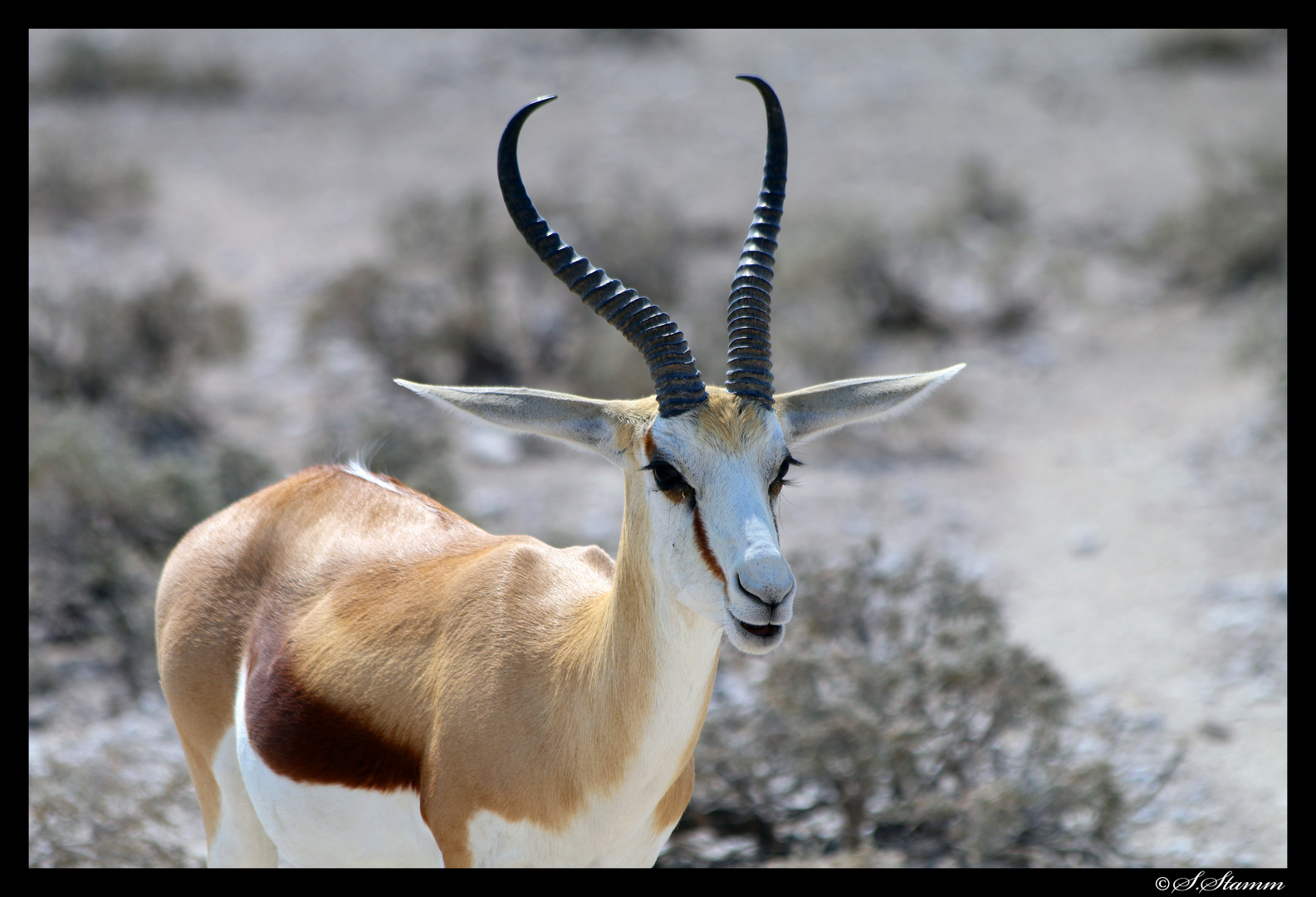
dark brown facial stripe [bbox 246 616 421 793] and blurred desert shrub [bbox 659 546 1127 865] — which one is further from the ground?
dark brown facial stripe [bbox 246 616 421 793]

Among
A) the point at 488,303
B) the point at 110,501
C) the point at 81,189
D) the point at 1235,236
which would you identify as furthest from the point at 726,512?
the point at 81,189

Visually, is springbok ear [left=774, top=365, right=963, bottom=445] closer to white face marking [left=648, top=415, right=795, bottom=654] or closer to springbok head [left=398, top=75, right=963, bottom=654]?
springbok head [left=398, top=75, right=963, bottom=654]

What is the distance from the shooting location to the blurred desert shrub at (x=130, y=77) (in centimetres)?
2183

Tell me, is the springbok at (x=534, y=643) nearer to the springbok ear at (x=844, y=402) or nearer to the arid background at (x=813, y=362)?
the springbok ear at (x=844, y=402)

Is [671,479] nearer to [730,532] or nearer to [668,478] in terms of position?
[668,478]

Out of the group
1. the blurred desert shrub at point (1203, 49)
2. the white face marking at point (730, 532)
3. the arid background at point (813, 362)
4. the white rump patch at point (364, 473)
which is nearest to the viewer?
the white face marking at point (730, 532)

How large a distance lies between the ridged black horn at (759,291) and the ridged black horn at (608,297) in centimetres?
16

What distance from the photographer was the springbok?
11.2ft

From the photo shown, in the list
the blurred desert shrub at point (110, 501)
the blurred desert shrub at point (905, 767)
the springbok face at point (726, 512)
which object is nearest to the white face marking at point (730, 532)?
the springbok face at point (726, 512)

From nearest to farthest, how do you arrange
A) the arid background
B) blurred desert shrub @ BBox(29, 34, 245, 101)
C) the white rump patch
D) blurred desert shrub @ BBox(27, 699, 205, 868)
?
the white rump patch
blurred desert shrub @ BBox(27, 699, 205, 868)
the arid background
blurred desert shrub @ BBox(29, 34, 245, 101)

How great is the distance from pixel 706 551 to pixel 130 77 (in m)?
22.8

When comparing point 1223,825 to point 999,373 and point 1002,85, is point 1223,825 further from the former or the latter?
point 1002,85

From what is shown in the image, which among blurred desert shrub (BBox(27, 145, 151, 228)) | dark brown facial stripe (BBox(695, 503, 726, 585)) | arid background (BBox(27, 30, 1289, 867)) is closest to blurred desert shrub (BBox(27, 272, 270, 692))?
arid background (BBox(27, 30, 1289, 867))

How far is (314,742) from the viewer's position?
3.92m
